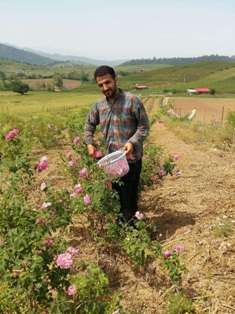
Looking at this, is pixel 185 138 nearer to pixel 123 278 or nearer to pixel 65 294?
pixel 123 278

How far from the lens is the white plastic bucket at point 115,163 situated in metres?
3.84

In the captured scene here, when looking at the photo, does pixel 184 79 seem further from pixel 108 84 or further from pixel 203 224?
pixel 108 84

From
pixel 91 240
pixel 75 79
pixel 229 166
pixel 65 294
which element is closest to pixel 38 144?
pixel 229 166

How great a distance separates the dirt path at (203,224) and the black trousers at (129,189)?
1.52 ft

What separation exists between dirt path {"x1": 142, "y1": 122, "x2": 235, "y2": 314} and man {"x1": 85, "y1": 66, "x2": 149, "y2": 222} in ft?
1.91

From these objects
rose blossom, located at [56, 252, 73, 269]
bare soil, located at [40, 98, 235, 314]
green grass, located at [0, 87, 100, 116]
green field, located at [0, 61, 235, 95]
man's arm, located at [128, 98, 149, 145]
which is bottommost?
green field, located at [0, 61, 235, 95]

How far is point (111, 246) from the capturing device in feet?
14.1

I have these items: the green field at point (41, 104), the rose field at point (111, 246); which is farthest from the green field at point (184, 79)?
the rose field at point (111, 246)

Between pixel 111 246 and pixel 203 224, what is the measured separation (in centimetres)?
115

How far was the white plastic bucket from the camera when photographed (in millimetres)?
3844

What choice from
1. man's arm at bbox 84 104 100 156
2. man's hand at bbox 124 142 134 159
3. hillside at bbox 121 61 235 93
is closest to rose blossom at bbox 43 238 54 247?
man's hand at bbox 124 142 134 159

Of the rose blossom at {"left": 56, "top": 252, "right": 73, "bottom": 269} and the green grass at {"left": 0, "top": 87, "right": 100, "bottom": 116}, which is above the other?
the rose blossom at {"left": 56, "top": 252, "right": 73, "bottom": 269}

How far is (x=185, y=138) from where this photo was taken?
1357cm

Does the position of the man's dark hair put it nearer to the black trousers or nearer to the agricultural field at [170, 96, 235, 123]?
the black trousers
